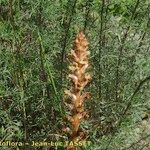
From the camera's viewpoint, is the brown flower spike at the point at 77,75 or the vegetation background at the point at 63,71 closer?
the brown flower spike at the point at 77,75

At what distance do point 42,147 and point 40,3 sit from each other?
1056 millimetres

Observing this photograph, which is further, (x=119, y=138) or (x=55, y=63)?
(x=55, y=63)

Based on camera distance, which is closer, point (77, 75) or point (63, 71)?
point (77, 75)

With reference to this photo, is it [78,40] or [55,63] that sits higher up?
[78,40]

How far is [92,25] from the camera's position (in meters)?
3.22

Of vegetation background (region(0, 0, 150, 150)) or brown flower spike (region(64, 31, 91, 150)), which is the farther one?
vegetation background (region(0, 0, 150, 150))

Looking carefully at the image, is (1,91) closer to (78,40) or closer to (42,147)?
(42,147)

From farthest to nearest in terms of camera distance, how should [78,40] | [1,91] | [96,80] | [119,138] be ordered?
1. [96,80]
2. [1,91]
3. [119,138]
4. [78,40]

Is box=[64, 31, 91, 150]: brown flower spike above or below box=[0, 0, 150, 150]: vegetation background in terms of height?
above

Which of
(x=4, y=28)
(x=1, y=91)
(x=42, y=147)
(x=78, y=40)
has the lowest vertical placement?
(x=42, y=147)

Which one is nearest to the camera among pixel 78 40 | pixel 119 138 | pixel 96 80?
pixel 78 40

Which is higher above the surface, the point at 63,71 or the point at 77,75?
the point at 77,75

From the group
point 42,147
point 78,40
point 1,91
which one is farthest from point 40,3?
point 78,40

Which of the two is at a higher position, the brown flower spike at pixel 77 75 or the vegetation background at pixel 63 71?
the brown flower spike at pixel 77 75
